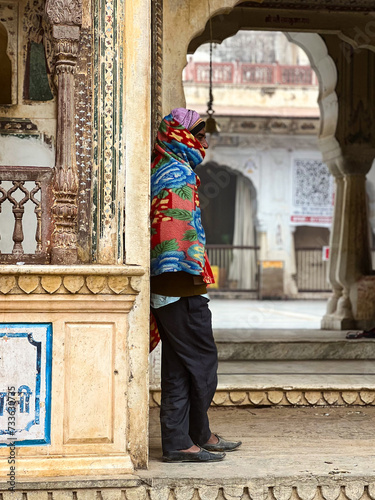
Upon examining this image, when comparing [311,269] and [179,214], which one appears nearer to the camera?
[179,214]

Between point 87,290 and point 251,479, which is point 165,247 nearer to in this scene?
point 87,290

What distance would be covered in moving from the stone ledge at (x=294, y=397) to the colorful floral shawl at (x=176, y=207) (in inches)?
64.6

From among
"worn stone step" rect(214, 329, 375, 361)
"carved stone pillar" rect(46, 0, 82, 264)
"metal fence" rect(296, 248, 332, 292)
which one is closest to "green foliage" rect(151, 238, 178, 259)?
"carved stone pillar" rect(46, 0, 82, 264)

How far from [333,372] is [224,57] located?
16141 mm

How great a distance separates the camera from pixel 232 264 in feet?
64.0

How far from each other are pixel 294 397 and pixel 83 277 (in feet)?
7.24

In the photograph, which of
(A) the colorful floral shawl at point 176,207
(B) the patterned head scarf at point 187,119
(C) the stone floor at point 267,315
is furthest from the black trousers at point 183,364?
(C) the stone floor at point 267,315

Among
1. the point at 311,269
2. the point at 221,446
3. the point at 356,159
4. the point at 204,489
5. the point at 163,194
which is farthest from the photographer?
the point at 311,269

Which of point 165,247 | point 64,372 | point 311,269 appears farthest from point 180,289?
point 311,269

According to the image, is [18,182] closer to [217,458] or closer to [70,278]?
[70,278]

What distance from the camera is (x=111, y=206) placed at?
344 cm

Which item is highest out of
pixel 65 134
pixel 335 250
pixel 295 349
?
pixel 65 134

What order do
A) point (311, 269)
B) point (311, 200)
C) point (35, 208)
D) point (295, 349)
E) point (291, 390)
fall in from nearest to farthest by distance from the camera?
point (35, 208), point (291, 390), point (295, 349), point (311, 200), point (311, 269)

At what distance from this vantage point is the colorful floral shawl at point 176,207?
345 cm
